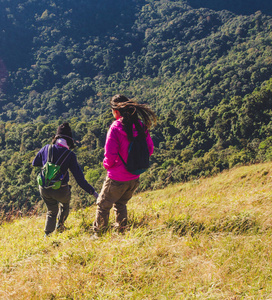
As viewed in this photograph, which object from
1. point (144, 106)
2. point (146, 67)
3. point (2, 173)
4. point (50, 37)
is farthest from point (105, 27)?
point (144, 106)

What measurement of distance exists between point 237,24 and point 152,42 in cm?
3753

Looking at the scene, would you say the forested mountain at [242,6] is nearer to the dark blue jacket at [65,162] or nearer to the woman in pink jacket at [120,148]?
the woman in pink jacket at [120,148]

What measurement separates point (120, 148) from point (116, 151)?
0.08 meters

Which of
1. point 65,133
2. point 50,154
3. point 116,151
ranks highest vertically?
point 65,133

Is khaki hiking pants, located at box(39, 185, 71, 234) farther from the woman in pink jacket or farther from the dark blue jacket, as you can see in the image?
the woman in pink jacket

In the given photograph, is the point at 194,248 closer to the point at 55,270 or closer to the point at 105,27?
the point at 55,270

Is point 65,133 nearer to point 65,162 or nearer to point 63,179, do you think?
point 65,162

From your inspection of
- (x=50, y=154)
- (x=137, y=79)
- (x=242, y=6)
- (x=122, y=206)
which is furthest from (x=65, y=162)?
(x=242, y=6)

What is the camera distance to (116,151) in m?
2.40

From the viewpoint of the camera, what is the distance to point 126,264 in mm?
1880

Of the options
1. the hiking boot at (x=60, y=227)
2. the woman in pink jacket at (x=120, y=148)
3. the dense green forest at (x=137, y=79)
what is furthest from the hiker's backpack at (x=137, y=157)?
the dense green forest at (x=137, y=79)

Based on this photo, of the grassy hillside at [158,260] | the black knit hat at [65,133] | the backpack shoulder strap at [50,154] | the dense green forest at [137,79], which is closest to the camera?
the grassy hillside at [158,260]

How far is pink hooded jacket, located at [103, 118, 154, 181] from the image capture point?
2389 millimetres

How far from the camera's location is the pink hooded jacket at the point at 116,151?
239 centimetres
